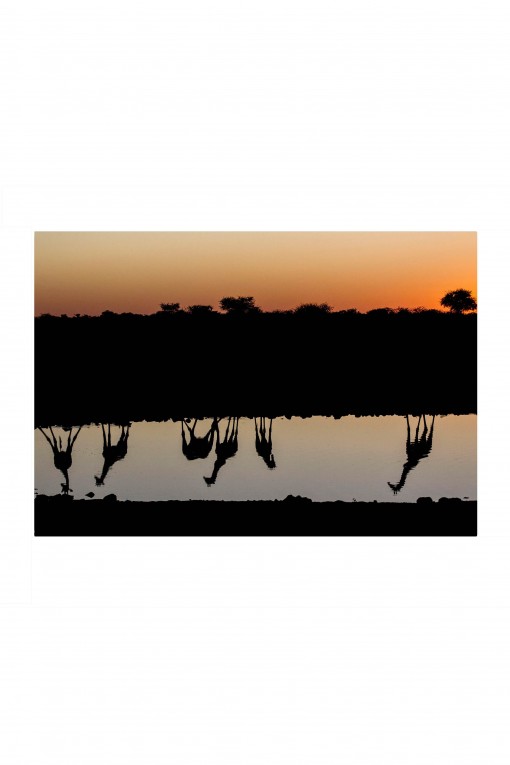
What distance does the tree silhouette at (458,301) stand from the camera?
604cm

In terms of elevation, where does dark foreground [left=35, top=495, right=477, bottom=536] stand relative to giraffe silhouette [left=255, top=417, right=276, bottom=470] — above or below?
below

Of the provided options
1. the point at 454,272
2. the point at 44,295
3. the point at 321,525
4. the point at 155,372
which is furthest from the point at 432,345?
the point at 44,295

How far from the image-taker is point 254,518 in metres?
5.88

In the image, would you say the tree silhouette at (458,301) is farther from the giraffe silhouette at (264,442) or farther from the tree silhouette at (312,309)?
the giraffe silhouette at (264,442)

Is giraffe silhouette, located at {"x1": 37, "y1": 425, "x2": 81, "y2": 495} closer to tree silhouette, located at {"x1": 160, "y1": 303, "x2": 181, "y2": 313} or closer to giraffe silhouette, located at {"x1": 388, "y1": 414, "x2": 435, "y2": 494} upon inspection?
tree silhouette, located at {"x1": 160, "y1": 303, "x2": 181, "y2": 313}

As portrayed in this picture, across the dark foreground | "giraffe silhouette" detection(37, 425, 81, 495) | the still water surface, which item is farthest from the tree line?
the dark foreground

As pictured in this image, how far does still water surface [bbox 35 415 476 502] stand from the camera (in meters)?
5.91

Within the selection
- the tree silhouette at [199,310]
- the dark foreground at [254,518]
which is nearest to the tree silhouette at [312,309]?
the tree silhouette at [199,310]

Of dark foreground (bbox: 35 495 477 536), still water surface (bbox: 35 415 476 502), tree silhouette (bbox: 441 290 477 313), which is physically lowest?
dark foreground (bbox: 35 495 477 536)

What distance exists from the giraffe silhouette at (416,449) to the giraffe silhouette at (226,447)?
1.07m

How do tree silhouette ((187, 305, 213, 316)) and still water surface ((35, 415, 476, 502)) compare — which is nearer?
still water surface ((35, 415, 476, 502))

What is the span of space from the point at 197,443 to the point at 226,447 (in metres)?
0.19

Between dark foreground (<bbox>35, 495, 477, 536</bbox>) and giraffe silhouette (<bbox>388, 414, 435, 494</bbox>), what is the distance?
16 centimetres

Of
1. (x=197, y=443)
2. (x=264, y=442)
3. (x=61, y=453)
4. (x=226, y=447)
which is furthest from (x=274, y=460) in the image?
(x=61, y=453)
